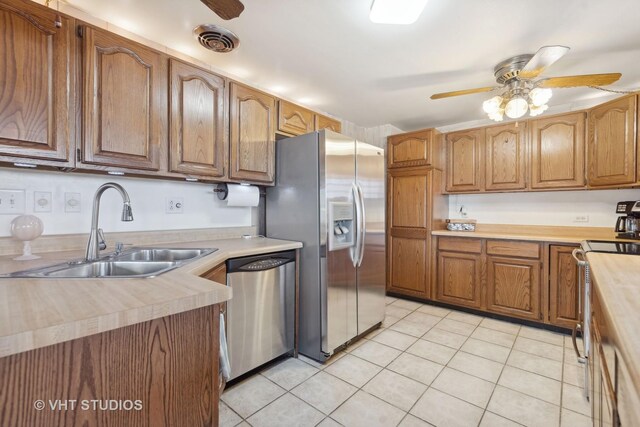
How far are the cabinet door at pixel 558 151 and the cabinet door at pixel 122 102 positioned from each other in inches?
135

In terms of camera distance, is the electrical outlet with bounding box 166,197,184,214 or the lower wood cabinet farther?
the electrical outlet with bounding box 166,197,184,214

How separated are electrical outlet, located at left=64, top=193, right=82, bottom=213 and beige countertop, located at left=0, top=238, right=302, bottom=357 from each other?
0.56 meters

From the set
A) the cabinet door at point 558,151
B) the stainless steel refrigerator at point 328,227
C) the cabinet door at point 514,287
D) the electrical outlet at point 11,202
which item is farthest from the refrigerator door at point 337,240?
the cabinet door at point 558,151

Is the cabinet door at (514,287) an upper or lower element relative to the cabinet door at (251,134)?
lower

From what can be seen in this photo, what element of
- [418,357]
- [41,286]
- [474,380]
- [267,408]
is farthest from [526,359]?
[41,286]

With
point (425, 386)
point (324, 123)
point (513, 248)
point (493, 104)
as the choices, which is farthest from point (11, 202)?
point (513, 248)

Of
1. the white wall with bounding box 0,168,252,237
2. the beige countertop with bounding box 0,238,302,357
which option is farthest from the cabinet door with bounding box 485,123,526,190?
the beige countertop with bounding box 0,238,302,357

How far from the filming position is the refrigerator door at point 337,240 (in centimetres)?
211

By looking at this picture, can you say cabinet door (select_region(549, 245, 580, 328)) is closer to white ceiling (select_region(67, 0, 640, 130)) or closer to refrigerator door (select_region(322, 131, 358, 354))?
white ceiling (select_region(67, 0, 640, 130))

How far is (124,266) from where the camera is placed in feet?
4.84

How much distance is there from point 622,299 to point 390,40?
189 centimetres

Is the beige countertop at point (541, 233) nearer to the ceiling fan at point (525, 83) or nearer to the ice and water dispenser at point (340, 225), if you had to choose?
the ceiling fan at point (525, 83)

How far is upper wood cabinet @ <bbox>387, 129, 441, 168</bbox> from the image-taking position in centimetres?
334

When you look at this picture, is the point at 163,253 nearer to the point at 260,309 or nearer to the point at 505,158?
the point at 260,309
